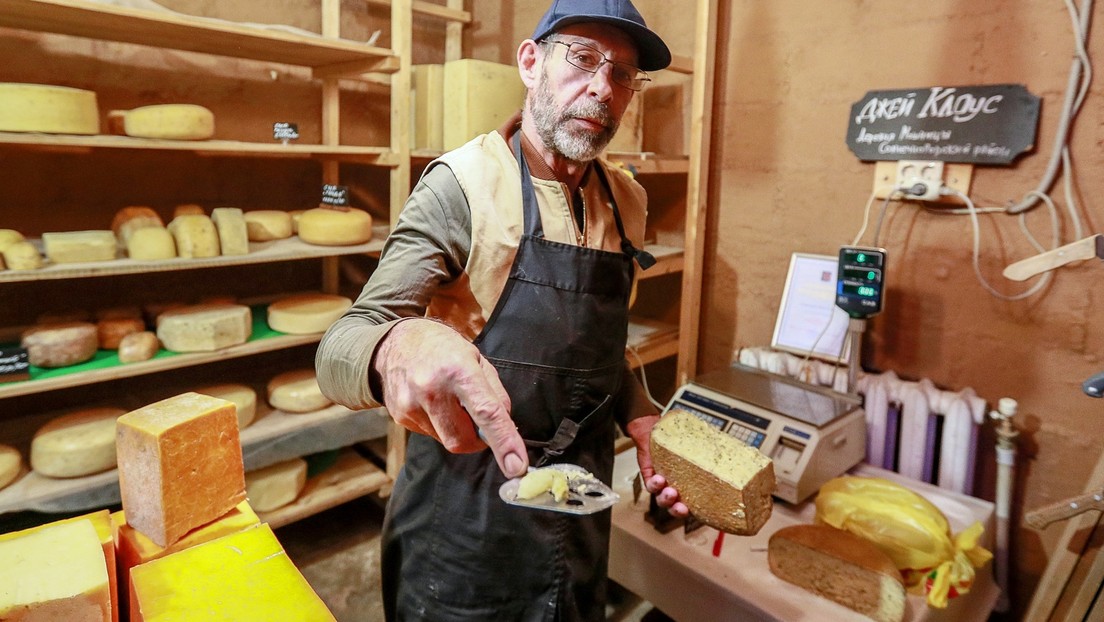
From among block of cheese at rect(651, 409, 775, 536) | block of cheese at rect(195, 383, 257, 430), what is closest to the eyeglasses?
block of cheese at rect(651, 409, 775, 536)

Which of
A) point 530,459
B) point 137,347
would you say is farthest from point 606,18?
point 137,347

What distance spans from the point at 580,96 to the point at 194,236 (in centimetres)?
141

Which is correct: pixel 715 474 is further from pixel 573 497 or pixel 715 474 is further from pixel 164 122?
pixel 164 122

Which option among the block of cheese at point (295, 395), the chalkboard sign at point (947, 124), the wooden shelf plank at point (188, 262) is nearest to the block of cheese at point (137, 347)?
the wooden shelf plank at point (188, 262)

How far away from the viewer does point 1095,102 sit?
179 centimetres

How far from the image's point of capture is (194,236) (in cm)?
199

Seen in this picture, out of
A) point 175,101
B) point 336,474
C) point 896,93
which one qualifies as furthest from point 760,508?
point 175,101

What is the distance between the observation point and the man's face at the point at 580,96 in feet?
4.01

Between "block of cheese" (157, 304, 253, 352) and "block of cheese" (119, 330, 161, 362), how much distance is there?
0.19ft

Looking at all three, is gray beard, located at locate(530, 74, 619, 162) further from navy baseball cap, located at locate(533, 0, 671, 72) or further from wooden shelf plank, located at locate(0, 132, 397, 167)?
wooden shelf plank, located at locate(0, 132, 397, 167)

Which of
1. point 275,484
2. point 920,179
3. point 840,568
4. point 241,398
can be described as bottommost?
point 275,484

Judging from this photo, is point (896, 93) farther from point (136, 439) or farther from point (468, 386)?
point (136, 439)

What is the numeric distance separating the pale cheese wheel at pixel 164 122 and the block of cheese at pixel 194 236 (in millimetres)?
260

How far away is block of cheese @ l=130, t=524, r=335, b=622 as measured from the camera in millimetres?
736
